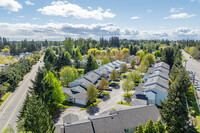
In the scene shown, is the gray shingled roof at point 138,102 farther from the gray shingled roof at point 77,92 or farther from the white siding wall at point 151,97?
the gray shingled roof at point 77,92

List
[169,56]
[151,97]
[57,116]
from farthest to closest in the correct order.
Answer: [169,56], [151,97], [57,116]

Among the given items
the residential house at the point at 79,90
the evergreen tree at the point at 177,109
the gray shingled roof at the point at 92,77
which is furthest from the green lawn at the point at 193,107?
the gray shingled roof at the point at 92,77

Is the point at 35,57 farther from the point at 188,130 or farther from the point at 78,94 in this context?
the point at 188,130

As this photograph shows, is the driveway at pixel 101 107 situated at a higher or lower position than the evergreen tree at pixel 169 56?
lower

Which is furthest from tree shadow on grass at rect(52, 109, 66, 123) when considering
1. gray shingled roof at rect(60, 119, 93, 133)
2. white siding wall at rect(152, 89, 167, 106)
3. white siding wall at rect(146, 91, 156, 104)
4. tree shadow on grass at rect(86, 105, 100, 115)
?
white siding wall at rect(152, 89, 167, 106)

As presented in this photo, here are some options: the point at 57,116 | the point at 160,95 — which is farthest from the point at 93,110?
the point at 160,95

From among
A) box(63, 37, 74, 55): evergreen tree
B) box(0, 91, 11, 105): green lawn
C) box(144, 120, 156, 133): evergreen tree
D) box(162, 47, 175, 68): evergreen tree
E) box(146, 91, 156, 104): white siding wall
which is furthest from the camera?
box(63, 37, 74, 55): evergreen tree

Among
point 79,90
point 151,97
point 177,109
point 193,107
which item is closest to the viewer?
point 177,109

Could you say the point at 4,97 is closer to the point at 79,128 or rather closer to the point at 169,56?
the point at 79,128

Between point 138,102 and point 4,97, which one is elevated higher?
point 138,102

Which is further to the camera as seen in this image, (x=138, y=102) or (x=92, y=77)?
(x=92, y=77)

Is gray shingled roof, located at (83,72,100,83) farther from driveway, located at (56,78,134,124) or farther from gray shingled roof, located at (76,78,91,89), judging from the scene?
driveway, located at (56,78,134,124)
